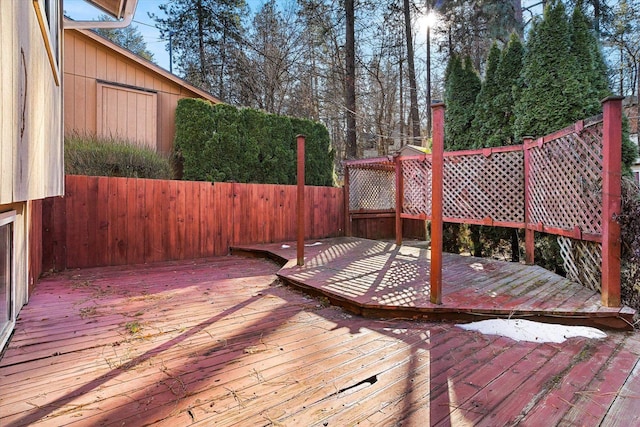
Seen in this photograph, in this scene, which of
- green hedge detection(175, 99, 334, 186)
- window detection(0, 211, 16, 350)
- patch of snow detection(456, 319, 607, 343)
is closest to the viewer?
window detection(0, 211, 16, 350)

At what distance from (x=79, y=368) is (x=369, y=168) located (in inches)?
259

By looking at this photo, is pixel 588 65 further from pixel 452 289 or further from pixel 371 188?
pixel 371 188

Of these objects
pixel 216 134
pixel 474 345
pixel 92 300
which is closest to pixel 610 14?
pixel 216 134

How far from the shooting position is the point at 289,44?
12.0 metres

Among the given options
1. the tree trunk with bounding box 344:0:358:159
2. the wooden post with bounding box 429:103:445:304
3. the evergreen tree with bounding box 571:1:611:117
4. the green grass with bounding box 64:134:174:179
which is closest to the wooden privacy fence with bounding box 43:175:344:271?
the green grass with bounding box 64:134:174:179

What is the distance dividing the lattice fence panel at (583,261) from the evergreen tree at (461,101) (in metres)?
2.90

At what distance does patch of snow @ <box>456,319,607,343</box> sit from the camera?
236cm

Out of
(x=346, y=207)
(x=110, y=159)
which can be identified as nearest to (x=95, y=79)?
(x=110, y=159)

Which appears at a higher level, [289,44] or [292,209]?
[289,44]

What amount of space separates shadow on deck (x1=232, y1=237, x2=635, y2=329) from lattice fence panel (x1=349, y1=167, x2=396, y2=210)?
8.99 ft

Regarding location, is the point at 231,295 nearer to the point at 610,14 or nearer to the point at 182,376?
the point at 182,376

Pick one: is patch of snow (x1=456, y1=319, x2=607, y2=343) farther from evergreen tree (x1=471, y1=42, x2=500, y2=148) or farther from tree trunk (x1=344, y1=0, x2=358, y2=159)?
tree trunk (x1=344, y1=0, x2=358, y2=159)

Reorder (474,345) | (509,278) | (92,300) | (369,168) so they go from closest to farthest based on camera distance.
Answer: (474,345) → (92,300) → (509,278) → (369,168)

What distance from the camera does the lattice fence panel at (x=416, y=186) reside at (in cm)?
600
